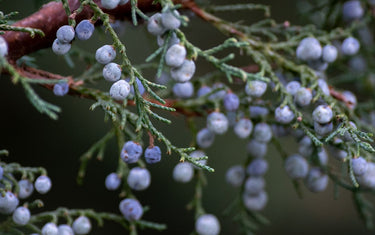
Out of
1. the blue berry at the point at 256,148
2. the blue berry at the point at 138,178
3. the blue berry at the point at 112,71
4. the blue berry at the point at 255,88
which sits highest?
the blue berry at the point at 112,71

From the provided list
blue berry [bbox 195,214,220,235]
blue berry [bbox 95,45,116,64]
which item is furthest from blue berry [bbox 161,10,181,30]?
blue berry [bbox 195,214,220,235]

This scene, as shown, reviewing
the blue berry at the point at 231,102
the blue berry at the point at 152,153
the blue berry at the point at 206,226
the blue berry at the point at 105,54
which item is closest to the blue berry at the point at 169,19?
the blue berry at the point at 105,54

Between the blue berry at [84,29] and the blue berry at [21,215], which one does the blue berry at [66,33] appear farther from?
the blue berry at [21,215]

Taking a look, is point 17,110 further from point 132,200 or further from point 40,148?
point 132,200

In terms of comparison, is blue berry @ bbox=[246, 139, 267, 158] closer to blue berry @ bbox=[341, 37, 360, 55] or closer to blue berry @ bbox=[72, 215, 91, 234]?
blue berry @ bbox=[341, 37, 360, 55]

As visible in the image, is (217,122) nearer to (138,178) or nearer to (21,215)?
(138,178)

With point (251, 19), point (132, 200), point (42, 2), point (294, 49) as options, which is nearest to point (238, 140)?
point (251, 19)

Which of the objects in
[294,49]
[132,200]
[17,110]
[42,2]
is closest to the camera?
[42,2]
